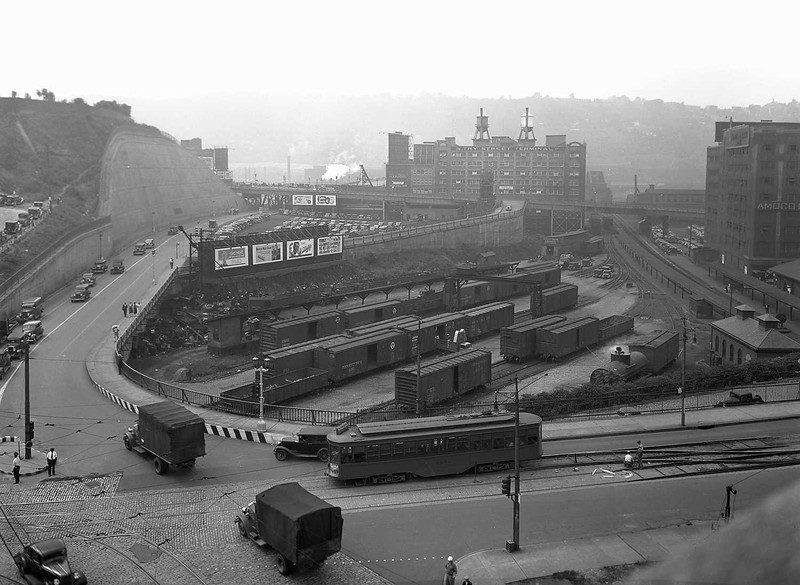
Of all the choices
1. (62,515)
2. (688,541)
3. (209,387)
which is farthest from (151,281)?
(688,541)

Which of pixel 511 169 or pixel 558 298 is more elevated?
pixel 511 169

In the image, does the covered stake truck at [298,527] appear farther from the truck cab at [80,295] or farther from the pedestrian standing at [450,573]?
the truck cab at [80,295]

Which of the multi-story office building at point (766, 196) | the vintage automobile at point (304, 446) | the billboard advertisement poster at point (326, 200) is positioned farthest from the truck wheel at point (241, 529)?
the billboard advertisement poster at point (326, 200)

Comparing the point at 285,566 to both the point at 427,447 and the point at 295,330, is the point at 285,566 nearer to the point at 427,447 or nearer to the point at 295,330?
the point at 427,447

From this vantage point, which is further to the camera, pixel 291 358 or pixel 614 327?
pixel 614 327

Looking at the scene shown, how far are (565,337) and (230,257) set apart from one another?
31.5 m

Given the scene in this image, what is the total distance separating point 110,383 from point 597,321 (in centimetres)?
3211

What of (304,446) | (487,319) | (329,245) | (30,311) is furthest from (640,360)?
(329,245)

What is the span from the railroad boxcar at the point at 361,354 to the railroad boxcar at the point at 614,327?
15.8 meters

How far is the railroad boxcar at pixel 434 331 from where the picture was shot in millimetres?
49562

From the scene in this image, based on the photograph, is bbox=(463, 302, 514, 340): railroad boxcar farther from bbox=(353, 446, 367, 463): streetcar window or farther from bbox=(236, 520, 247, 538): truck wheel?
bbox=(236, 520, 247, 538): truck wheel

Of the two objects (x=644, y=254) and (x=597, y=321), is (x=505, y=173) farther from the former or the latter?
(x=597, y=321)

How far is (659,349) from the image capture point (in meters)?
45.8

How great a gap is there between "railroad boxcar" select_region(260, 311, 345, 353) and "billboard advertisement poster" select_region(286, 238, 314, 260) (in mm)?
20835
